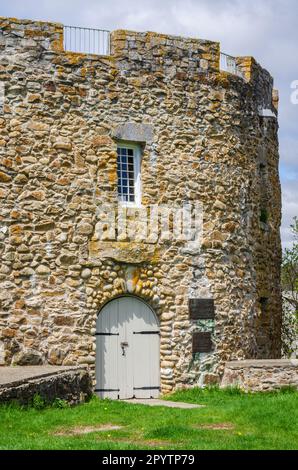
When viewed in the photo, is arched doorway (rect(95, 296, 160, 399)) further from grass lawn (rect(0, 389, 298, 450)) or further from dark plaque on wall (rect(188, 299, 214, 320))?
grass lawn (rect(0, 389, 298, 450))

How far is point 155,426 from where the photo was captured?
494 inches

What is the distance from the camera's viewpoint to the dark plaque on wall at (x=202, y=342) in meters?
18.2

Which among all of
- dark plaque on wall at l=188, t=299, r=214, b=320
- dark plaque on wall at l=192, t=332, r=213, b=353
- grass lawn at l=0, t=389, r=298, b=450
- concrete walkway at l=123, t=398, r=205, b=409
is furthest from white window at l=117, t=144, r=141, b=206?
grass lawn at l=0, t=389, r=298, b=450

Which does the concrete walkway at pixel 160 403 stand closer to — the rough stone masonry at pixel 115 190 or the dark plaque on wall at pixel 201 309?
the rough stone masonry at pixel 115 190

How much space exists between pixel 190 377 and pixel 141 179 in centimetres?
419

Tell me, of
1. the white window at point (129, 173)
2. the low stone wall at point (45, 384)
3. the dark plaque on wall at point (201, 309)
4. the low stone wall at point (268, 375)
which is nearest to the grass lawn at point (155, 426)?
the low stone wall at point (45, 384)

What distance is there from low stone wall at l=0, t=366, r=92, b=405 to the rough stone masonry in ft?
3.92

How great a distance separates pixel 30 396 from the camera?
1368 cm

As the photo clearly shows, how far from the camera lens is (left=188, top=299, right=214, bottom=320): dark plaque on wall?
18.3 m

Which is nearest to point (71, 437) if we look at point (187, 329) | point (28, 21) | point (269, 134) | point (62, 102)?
point (187, 329)

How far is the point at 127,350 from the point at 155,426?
525cm

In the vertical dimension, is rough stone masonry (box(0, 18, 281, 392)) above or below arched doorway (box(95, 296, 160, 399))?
above
